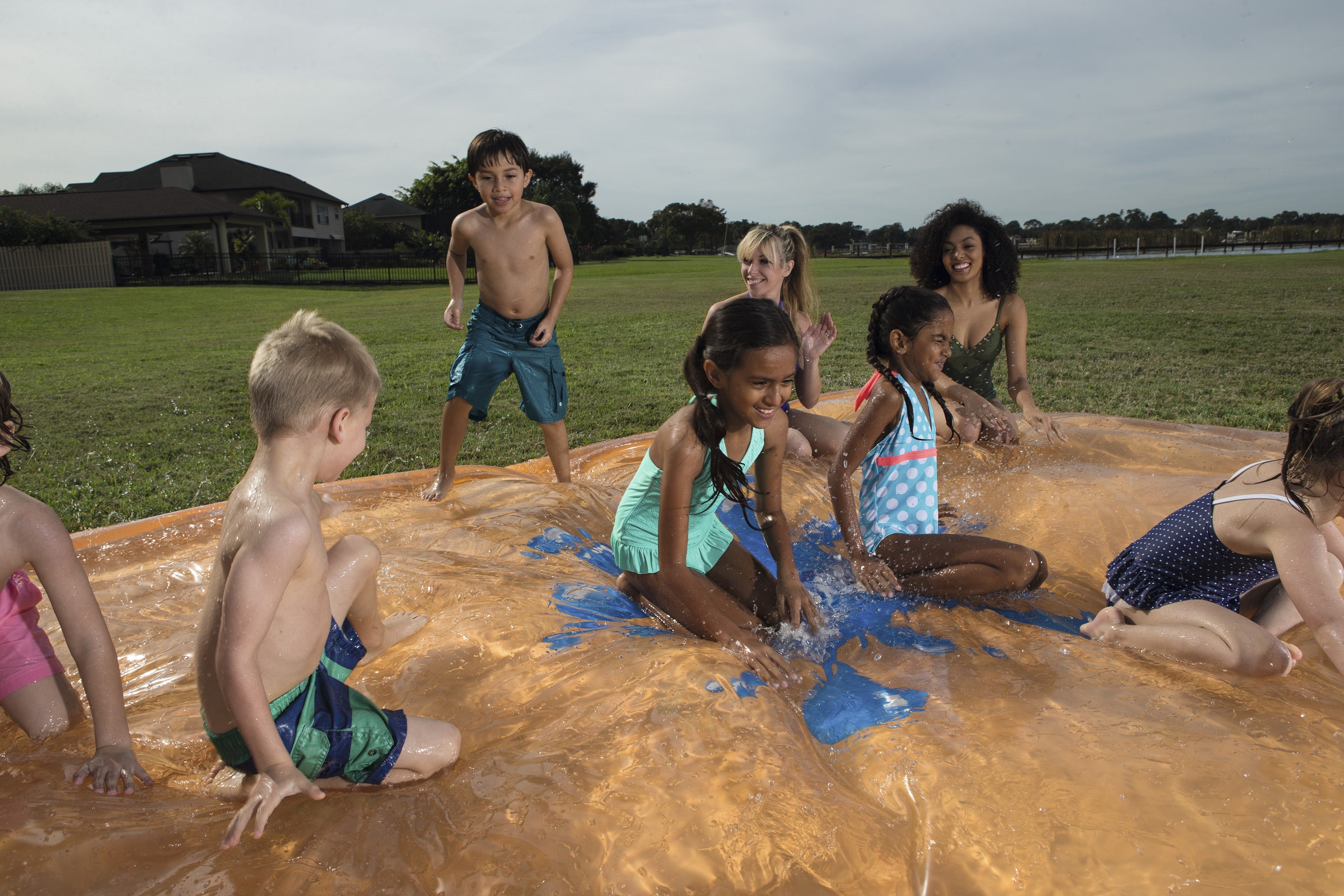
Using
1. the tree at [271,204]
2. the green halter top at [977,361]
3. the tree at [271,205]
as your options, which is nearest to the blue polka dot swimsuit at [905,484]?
the green halter top at [977,361]

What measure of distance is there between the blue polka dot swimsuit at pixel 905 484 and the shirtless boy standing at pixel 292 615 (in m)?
2.01

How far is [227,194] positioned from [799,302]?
172ft

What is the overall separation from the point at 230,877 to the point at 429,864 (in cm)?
41

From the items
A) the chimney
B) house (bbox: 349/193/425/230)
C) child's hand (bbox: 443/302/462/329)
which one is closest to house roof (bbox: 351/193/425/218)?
house (bbox: 349/193/425/230)

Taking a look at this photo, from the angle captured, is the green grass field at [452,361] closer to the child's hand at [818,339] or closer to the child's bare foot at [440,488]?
the child's bare foot at [440,488]

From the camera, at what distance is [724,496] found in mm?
3109

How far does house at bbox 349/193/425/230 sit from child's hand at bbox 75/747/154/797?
216 ft

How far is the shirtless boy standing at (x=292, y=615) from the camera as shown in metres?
1.78

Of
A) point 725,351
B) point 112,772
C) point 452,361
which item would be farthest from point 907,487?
point 452,361

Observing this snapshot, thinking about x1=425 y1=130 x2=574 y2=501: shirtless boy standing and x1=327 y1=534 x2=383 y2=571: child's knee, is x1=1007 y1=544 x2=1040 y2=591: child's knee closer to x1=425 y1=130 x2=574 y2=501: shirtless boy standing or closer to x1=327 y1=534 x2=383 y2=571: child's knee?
x1=327 y1=534 x2=383 y2=571: child's knee

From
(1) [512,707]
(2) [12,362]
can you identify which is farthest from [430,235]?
(1) [512,707]

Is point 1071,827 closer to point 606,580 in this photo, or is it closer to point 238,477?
point 606,580

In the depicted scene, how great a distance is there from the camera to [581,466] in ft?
17.8

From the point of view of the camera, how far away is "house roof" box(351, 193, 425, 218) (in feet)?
230
